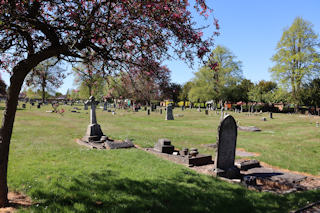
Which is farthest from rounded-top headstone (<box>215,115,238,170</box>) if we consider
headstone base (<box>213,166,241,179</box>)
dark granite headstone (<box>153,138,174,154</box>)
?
dark granite headstone (<box>153,138,174,154</box>)

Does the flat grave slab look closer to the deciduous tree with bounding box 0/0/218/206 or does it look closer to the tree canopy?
the deciduous tree with bounding box 0/0/218/206

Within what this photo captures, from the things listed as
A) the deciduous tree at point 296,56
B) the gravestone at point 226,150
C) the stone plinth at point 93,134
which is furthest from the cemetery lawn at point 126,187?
the deciduous tree at point 296,56

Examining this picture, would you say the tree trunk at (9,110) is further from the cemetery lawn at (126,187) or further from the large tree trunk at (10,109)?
the cemetery lawn at (126,187)

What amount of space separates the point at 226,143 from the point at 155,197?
385 cm

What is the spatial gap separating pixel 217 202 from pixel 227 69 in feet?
198

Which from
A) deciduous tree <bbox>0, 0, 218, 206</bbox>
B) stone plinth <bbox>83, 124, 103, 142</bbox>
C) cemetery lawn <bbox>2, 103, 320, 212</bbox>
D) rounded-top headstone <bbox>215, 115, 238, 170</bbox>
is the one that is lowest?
cemetery lawn <bbox>2, 103, 320, 212</bbox>

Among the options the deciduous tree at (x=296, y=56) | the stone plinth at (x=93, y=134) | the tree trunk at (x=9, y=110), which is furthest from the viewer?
the deciduous tree at (x=296, y=56)

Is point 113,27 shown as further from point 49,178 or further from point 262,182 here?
point 262,182

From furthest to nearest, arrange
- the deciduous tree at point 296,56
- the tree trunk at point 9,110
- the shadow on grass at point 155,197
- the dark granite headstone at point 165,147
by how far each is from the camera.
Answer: the deciduous tree at point 296,56 → the dark granite headstone at point 165,147 → the shadow on grass at point 155,197 → the tree trunk at point 9,110

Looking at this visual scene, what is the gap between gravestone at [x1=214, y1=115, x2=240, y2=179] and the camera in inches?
332

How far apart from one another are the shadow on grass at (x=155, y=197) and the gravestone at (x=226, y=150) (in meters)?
1.17

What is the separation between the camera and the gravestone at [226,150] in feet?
27.7

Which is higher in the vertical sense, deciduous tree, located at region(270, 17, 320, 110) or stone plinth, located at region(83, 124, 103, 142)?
deciduous tree, located at region(270, 17, 320, 110)

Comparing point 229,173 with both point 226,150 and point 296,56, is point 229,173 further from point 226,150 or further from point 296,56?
point 296,56
